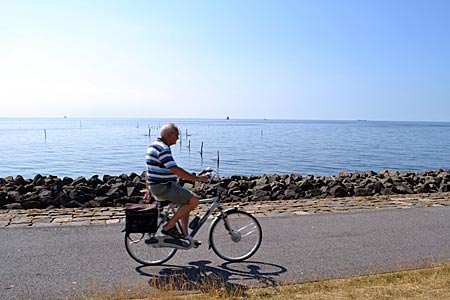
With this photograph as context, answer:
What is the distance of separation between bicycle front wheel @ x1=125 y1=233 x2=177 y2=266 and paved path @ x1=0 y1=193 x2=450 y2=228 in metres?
2.39

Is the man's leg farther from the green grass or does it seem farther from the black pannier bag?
the green grass

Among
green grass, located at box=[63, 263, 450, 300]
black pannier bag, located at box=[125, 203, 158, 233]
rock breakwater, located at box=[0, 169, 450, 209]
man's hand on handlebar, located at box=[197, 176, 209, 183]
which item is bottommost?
rock breakwater, located at box=[0, 169, 450, 209]

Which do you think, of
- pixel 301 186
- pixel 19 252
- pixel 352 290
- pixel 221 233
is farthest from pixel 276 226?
pixel 301 186

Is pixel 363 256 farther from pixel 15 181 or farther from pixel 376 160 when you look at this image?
pixel 376 160

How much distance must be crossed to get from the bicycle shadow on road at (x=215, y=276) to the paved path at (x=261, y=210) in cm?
292

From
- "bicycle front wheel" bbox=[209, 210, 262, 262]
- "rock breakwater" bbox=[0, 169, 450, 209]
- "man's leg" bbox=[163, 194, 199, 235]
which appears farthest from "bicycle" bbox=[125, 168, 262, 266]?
"rock breakwater" bbox=[0, 169, 450, 209]

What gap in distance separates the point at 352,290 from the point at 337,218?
13.1ft

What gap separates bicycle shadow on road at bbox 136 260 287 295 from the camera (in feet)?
17.7

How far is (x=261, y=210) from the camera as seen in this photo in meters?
9.98

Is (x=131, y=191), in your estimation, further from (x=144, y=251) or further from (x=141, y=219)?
(x=141, y=219)

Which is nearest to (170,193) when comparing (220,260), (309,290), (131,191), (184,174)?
(184,174)

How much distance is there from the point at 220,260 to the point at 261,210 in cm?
360

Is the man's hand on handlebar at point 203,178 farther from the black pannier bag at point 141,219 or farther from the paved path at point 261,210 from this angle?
the paved path at point 261,210

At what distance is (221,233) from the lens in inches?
255
